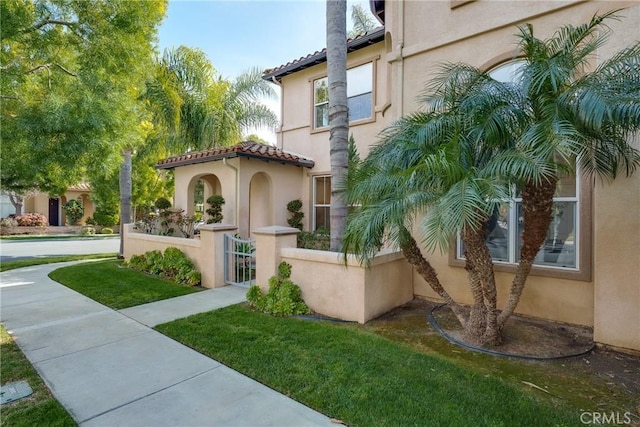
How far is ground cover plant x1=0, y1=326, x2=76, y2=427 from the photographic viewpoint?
3268 millimetres

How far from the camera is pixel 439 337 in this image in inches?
213

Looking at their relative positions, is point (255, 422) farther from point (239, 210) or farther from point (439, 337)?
point (239, 210)

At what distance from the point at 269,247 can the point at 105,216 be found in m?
31.0

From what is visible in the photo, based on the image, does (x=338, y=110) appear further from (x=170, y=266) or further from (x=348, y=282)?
(x=170, y=266)

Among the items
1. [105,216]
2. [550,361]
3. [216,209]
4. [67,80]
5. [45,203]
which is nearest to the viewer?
[550,361]

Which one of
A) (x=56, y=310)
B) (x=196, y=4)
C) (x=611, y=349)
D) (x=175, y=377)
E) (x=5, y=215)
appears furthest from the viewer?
(x=5, y=215)

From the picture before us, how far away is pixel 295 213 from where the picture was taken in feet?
41.5

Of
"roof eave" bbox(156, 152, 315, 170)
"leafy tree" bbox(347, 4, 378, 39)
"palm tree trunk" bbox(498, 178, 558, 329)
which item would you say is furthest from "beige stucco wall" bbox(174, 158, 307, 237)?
"leafy tree" bbox(347, 4, 378, 39)

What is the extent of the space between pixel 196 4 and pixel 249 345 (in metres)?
11.3

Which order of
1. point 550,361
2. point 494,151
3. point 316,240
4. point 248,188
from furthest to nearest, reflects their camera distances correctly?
point 248,188
point 316,240
point 550,361
point 494,151

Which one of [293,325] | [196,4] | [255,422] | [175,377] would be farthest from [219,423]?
[196,4]

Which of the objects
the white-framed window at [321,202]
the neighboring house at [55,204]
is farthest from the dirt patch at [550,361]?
the neighboring house at [55,204]

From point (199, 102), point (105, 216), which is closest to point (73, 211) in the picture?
point (105, 216)

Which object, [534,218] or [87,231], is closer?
[534,218]
